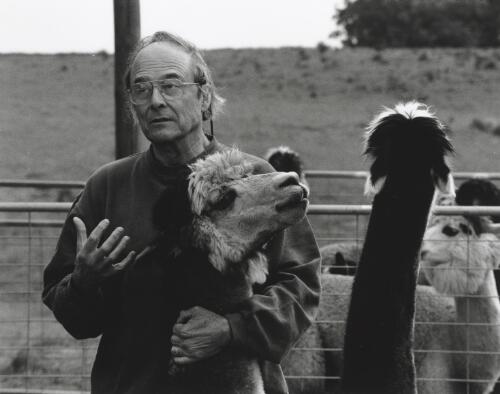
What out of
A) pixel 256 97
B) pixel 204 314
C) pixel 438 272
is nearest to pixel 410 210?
pixel 204 314

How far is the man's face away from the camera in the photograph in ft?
9.70

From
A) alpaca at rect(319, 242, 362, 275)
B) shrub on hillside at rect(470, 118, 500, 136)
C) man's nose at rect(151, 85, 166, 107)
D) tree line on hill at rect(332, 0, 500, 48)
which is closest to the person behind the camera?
man's nose at rect(151, 85, 166, 107)

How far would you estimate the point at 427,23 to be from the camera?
149 ft

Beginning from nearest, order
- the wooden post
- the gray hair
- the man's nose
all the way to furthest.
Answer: the man's nose → the gray hair → the wooden post

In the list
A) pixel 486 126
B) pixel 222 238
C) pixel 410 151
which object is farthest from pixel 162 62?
pixel 486 126

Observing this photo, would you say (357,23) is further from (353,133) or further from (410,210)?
(410,210)

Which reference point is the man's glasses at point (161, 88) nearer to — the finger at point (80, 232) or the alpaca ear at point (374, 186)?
the finger at point (80, 232)

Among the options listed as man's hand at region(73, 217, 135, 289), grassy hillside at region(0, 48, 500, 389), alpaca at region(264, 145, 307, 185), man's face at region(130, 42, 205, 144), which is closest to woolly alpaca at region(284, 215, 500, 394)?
alpaca at region(264, 145, 307, 185)

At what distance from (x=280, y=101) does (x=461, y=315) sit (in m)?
24.4

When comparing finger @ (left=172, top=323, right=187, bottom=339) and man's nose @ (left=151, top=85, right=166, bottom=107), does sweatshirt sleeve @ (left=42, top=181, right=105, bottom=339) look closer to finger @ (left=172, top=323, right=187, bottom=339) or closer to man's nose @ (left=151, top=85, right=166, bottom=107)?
finger @ (left=172, top=323, right=187, bottom=339)

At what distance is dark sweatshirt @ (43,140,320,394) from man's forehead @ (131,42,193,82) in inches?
13.0

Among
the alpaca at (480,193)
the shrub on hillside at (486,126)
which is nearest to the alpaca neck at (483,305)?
the alpaca at (480,193)

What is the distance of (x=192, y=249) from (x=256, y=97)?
90.0ft

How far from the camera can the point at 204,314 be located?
2658mm
